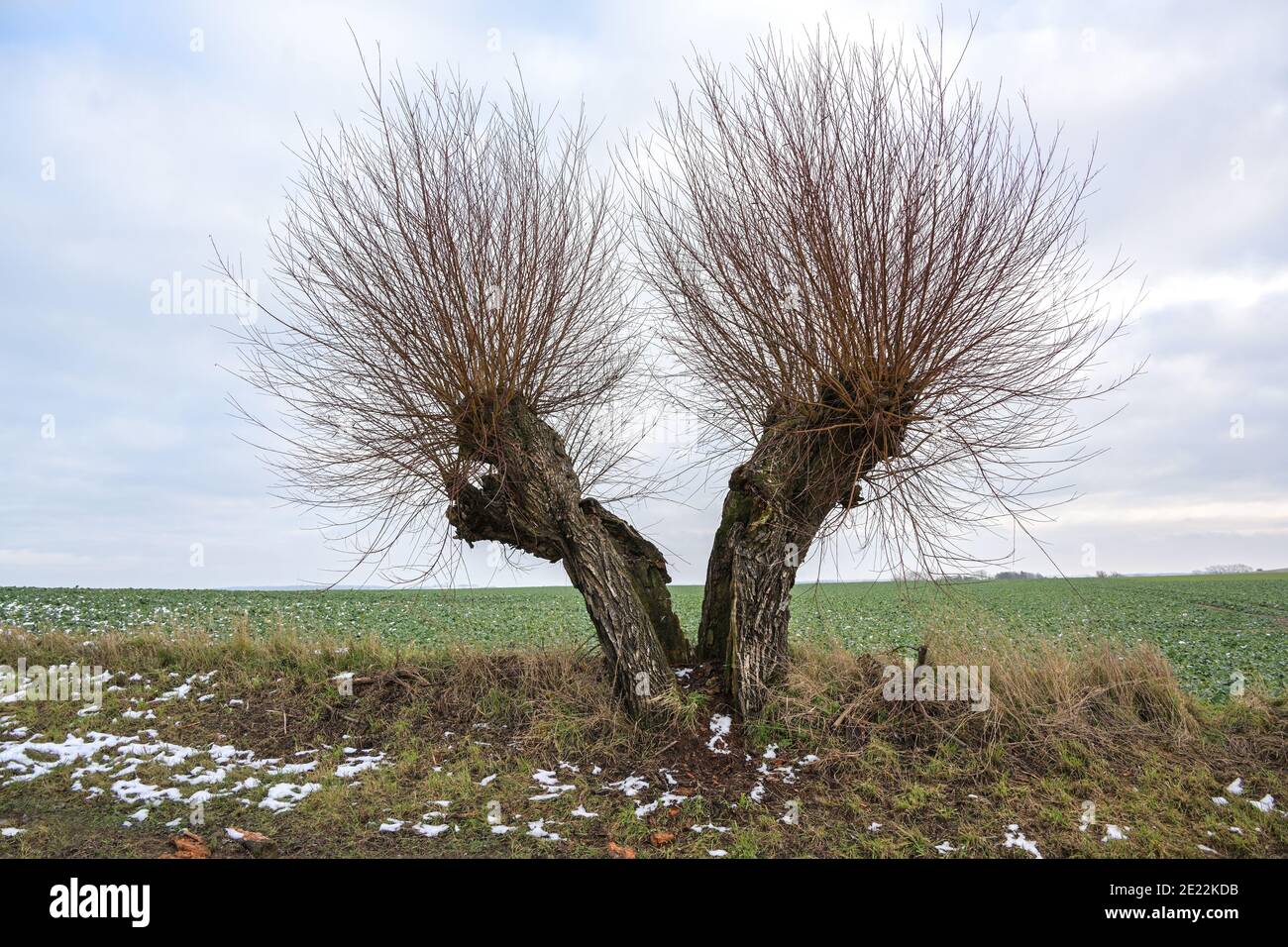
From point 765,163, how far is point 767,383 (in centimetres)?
218

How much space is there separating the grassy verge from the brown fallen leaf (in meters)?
0.09

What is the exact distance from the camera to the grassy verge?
6250 millimetres

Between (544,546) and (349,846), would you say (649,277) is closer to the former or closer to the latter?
(544,546)

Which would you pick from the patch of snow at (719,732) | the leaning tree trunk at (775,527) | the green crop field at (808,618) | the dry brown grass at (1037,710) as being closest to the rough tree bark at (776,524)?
the leaning tree trunk at (775,527)

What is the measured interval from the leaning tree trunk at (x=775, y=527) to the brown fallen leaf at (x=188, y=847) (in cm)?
494

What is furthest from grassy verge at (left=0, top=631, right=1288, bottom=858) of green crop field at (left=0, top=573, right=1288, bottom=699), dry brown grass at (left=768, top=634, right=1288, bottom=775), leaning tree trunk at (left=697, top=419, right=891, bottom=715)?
green crop field at (left=0, top=573, right=1288, bottom=699)

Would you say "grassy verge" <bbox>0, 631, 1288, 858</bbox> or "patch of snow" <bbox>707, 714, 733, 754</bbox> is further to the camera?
"patch of snow" <bbox>707, 714, 733, 754</bbox>

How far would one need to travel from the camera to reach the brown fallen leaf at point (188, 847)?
5.84m

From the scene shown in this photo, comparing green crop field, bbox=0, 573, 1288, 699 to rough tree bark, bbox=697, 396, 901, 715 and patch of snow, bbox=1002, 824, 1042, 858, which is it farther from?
patch of snow, bbox=1002, 824, 1042, 858

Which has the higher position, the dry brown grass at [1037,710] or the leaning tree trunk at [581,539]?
the leaning tree trunk at [581,539]

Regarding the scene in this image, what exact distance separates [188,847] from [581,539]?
4.47 meters

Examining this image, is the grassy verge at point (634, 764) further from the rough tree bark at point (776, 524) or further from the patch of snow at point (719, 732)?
the rough tree bark at point (776, 524)

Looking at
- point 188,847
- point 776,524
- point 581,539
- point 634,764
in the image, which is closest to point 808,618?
point 776,524
